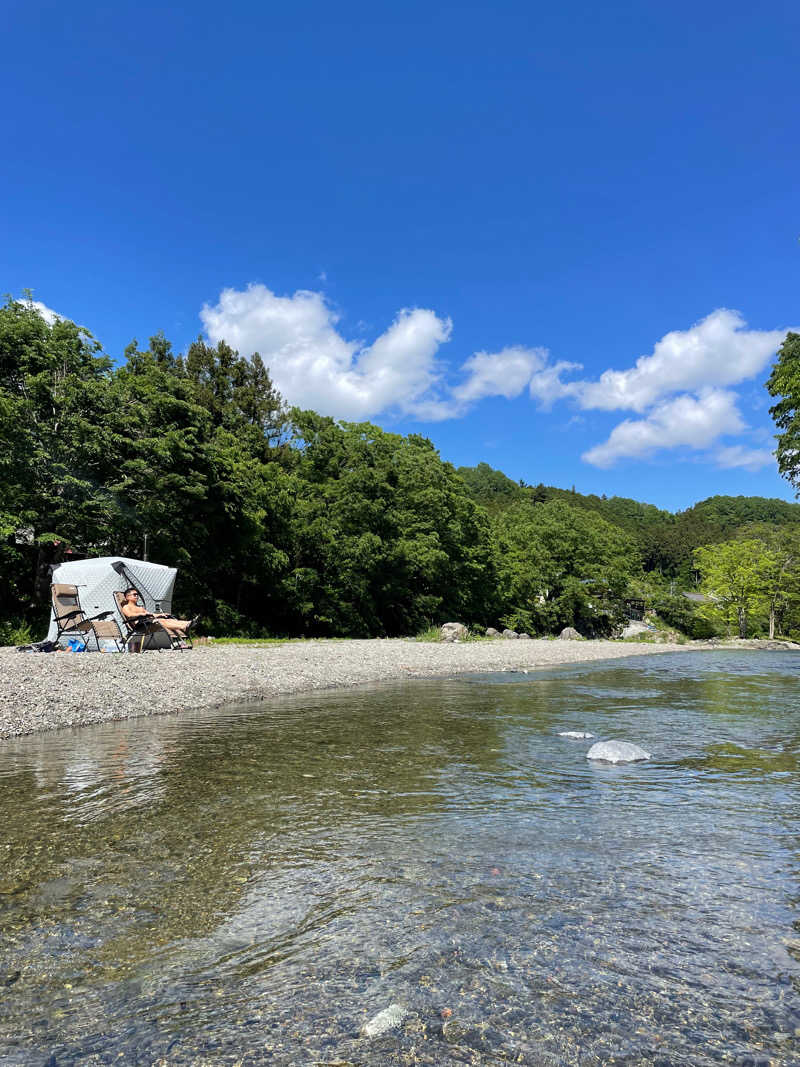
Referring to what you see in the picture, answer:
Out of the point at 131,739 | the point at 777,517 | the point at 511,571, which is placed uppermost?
the point at 777,517

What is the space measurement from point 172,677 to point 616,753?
10750 millimetres

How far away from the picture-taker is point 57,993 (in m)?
3.39

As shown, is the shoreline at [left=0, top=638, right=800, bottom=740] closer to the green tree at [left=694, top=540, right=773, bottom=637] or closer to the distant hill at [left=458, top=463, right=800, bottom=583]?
the green tree at [left=694, top=540, right=773, bottom=637]

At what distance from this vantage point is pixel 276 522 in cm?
3744

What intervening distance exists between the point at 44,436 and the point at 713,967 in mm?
26822

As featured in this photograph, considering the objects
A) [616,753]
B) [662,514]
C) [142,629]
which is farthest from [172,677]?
[662,514]

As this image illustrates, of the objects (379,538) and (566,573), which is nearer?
(379,538)

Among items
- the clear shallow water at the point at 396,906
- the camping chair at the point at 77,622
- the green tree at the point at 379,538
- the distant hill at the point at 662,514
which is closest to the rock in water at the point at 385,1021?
the clear shallow water at the point at 396,906

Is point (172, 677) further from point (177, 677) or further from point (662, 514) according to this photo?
point (662, 514)

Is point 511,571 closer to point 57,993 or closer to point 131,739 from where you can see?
point 131,739

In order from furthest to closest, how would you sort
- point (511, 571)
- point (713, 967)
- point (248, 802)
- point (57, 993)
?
point (511, 571), point (248, 802), point (713, 967), point (57, 993)

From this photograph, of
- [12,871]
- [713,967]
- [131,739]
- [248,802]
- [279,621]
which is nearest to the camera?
[713,967]

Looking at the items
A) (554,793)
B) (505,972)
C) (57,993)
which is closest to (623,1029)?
(505,972)

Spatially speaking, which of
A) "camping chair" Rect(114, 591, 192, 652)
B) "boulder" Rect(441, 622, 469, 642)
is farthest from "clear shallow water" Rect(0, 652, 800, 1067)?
"boulder" Rect(441, 622, 469, 642)
